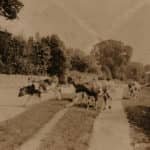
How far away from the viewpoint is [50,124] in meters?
31.3

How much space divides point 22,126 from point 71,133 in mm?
3820

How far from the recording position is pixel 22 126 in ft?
97.0

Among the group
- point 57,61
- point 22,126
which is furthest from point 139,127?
point 57,61

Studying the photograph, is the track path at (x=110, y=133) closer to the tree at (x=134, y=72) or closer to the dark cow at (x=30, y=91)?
the dark cow at (x=30, y=91)

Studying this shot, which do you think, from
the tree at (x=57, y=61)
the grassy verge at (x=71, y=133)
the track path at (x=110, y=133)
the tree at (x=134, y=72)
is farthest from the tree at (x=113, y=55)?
the grassy verge at (x=71, y=133)

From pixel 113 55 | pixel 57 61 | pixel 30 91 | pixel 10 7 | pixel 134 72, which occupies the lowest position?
pixel 30 91

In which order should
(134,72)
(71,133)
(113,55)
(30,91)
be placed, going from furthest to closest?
(134,72), (113,55), (30,91), (71,133)

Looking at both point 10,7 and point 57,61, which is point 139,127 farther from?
point 57,61

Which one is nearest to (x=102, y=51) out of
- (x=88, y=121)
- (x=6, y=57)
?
(x=6, y=57)

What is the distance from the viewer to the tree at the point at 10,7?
74.4 meters

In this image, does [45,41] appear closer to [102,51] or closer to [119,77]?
[119,77]

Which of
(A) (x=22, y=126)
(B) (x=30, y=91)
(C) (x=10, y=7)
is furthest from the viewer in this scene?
(C) (x=10, y=7)

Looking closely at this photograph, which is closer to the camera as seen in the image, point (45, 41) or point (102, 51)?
point (45, 41)

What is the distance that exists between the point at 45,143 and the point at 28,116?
11.5 metres
